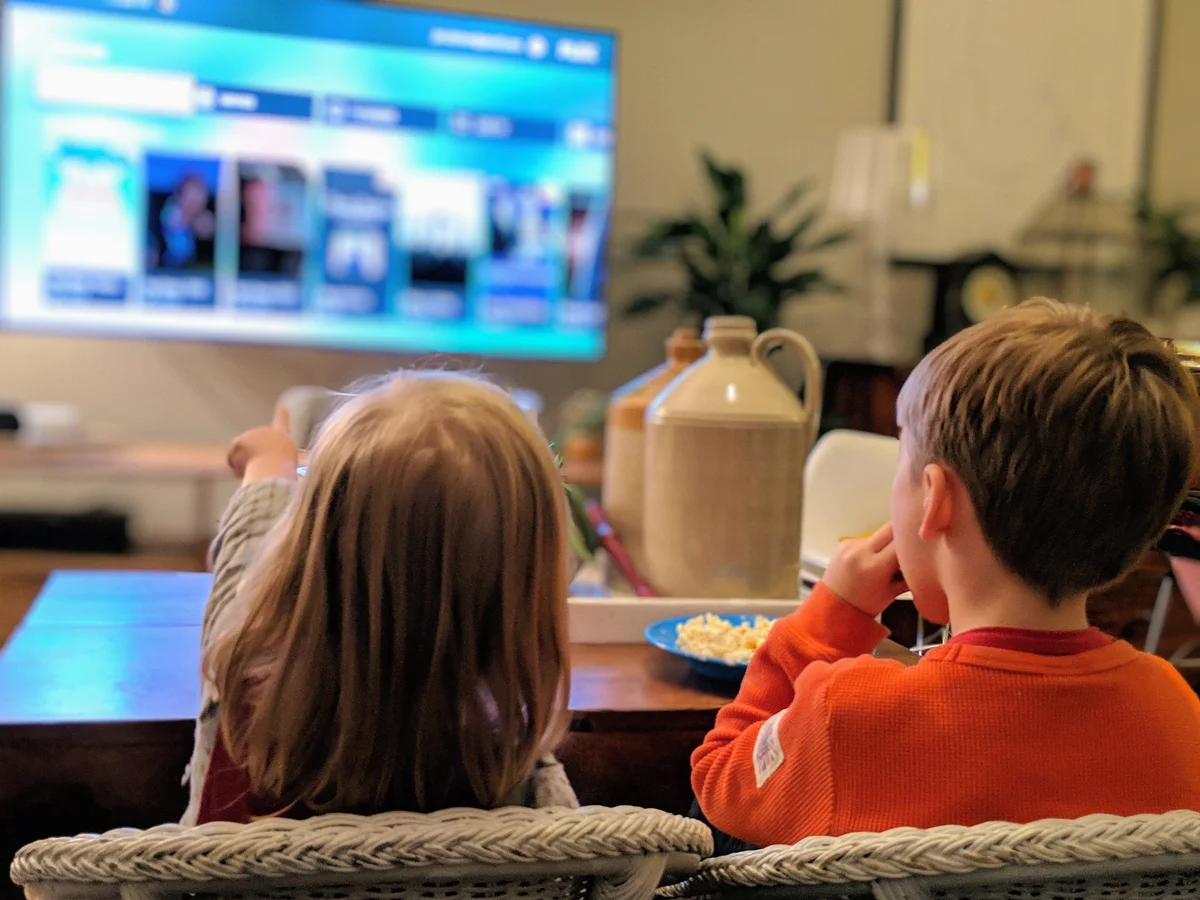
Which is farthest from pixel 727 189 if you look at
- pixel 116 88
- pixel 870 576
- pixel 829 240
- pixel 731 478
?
pixel 870 576

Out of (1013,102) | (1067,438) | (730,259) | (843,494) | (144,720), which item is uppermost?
(1013,102)

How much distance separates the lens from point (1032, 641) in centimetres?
76

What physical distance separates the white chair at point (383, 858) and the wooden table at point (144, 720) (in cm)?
29

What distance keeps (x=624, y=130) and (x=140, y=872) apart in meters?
3.40

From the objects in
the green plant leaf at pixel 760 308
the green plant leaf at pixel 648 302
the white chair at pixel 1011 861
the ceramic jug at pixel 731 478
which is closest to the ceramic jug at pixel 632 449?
the ceramic jug at pixel 731 478

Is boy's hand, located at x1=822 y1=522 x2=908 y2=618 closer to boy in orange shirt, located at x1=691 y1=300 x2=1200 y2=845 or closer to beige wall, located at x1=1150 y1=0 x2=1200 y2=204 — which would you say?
boy in orange shirt, located at x1=691 y1=300 x2=1200 y2=845

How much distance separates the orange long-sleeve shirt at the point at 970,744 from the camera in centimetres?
72

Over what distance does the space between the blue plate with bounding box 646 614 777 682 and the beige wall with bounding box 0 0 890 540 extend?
241 centimetres

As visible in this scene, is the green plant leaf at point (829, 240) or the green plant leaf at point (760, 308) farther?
the green plant leaf at point (829, 240)

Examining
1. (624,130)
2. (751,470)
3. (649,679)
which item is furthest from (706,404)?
(624,130)

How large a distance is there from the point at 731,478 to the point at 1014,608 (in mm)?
494

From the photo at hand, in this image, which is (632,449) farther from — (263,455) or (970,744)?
(970,744)

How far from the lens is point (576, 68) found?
3352 millimetres

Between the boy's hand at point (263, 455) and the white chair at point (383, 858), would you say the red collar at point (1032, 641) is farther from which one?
the boy's hand at point (263, 455)
